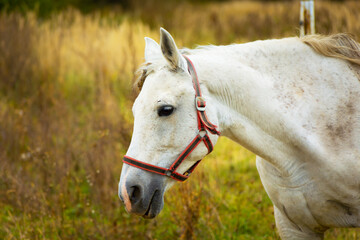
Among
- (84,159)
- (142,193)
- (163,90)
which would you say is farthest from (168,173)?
(84,159)

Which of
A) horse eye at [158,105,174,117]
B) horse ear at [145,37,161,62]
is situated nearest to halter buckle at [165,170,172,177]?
horse eye at [158,105,174,117]

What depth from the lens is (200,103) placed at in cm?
202

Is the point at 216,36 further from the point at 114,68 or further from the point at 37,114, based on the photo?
the point at 37,114

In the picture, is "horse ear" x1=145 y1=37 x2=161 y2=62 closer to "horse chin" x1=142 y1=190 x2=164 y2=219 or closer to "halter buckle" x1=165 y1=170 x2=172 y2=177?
"halter buckle" x1=165 y1=170 x2=172 y2=177

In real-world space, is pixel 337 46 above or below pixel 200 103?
above

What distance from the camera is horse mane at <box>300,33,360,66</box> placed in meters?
2.27

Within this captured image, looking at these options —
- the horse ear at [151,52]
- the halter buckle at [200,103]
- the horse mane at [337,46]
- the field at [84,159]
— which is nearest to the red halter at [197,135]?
the halter buckle at [200,103]

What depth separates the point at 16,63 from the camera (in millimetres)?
6176

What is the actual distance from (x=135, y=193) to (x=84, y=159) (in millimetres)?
2380

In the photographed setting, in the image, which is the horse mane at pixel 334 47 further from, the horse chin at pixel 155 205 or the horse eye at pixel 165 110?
the horse chin at pixel 155 205

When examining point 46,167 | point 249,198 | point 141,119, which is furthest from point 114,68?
point 141,119

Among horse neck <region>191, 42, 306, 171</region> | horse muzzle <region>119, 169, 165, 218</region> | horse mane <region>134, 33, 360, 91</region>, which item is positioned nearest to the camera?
horse muzzle <region>119, 169, 165, 218</region>

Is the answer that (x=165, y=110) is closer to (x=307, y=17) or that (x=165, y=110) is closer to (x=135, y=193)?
(x=135, y=193)

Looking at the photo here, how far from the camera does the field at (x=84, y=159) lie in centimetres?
338
